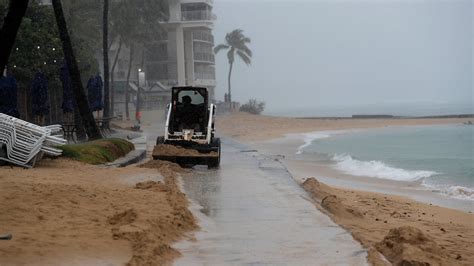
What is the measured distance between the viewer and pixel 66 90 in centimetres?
2494

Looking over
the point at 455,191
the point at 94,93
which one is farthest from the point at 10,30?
the point at 94,93

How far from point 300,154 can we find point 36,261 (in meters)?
31.0

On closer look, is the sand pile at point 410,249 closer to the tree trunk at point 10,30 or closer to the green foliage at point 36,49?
the tree trunk at point 10,30

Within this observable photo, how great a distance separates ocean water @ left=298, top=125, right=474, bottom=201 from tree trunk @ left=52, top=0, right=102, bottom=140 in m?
11.3

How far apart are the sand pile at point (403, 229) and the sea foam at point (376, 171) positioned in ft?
27.5

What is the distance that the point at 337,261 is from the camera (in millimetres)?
7152

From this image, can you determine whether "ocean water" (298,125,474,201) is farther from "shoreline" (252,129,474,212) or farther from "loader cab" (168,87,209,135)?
"loader cab" (168,87,209,135)

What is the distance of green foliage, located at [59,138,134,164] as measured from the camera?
1700 cm

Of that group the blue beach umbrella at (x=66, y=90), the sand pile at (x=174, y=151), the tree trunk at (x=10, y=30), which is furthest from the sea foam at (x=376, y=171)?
the tree trunk at (x=10, y=30)

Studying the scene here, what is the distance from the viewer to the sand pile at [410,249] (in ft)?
22.8

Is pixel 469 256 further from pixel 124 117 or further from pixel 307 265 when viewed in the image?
pixel 124 117

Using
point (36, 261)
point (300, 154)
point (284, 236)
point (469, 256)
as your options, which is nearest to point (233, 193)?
point (284, 236)

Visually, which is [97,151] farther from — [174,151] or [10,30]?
[10,30]

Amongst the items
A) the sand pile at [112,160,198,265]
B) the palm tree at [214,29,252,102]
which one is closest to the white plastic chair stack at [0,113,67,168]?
the sand pile at [112,160,198,265]
